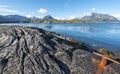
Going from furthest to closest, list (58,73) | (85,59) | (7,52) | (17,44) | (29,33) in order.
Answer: (29,33)
(17,44)
(7,52)
(85,59)
(58,73)

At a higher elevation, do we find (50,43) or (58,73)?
Answer: (50,43)

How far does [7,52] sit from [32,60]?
3187mm

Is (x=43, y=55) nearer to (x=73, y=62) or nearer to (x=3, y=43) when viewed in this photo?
(x=73, y=62)

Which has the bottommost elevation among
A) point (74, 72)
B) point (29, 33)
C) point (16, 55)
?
point (74, 72)

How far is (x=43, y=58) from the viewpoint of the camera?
1809 centimetres

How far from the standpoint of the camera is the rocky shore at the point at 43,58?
16.5 metres

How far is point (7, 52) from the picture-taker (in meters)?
18.8

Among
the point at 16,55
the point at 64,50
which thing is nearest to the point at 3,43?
the point at 16,55

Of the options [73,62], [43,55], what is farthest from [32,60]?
[73,62]

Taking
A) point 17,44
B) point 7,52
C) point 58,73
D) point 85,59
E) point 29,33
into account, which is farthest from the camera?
point 29,33

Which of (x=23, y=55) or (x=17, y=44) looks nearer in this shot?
(x=23, y=55)

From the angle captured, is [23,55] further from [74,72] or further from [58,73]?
[74,72]

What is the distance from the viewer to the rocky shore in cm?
1650

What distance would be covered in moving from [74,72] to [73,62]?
1.20m
